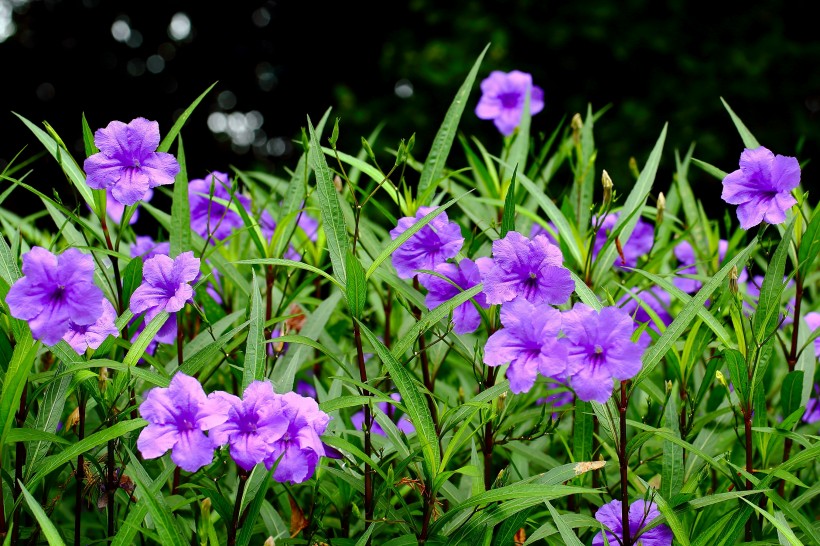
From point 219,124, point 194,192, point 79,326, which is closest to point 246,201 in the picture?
point 194,192

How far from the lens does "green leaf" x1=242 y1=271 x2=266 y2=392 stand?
1221 millimetres

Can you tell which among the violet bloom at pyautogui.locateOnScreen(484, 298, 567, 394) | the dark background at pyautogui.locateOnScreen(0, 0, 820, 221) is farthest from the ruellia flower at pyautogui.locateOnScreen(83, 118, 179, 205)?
the dark background at pyautogui.locateOnScreen(0, 0, 820, 221)

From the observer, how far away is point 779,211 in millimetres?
1340

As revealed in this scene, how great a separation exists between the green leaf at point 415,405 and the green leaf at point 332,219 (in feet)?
0.48

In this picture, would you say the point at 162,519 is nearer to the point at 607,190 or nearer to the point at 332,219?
the point at 332,219

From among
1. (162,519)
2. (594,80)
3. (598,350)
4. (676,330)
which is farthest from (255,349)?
(594,80)

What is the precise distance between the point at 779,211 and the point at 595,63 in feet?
23.6

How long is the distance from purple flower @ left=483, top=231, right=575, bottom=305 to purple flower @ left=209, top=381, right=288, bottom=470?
1.12 ft

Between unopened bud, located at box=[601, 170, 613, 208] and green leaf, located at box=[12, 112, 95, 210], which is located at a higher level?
unopened bud, located at box=[601, 170, 613, 208]

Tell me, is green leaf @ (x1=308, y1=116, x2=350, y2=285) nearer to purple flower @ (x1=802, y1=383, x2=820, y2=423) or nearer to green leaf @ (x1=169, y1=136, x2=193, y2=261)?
green leaf @ (x1=169, y1=136, x2=193, y2=261)

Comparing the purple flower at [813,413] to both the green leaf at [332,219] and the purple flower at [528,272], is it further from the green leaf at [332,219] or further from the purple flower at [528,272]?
the green leaf at [332,219]

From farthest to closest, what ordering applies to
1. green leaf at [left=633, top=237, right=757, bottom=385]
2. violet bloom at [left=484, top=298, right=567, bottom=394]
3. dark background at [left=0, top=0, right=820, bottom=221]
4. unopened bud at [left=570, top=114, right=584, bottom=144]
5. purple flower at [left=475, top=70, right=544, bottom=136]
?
1. dark background at [left=0, top=0, right=820, bottom=221]
2. purple flower at [left=475, top=70, right=544, bottom=136]
3. unopened bud at [left=570, top=114, right=584, bottom=144]
4. green leaf at [left=633, top=237, right=757, bottom=385]
5. violet bloom at [left=484, top=298, right=567, bottom=394]

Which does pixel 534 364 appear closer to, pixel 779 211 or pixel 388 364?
pixel 388 364

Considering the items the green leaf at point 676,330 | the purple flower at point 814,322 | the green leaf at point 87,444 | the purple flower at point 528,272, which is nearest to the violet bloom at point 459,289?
the purple flower at point 528,272
